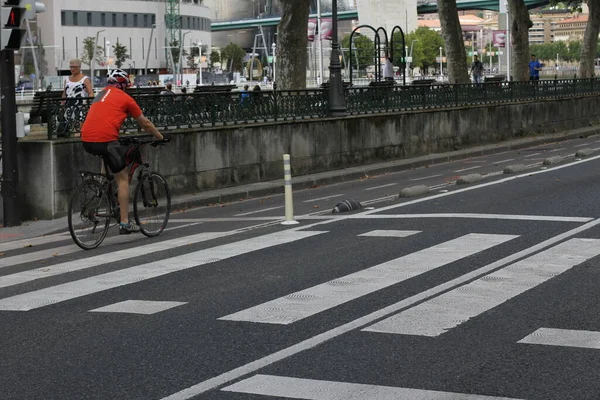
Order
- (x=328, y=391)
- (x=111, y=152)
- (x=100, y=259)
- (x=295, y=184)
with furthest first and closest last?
(x=295, y=184) → (x=111, y=152) → (x=100, y=259) → (x=328, y=391)

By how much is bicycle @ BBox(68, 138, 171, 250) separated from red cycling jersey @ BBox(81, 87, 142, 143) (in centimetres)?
26

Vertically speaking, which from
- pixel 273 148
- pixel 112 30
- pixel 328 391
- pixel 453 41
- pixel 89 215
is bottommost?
pixel 328 391

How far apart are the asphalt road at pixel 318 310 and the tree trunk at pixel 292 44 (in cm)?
1483

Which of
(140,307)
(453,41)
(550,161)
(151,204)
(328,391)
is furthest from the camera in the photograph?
(453,41)

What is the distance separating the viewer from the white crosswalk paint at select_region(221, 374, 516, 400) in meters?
6.21

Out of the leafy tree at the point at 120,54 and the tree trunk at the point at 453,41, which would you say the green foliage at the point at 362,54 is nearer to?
the tree trunk at the point at 453,41

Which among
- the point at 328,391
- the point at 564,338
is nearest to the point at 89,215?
the point at 564,338

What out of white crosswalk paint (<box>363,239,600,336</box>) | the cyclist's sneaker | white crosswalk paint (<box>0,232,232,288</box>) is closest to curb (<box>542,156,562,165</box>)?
white crosswalk paint (<box>0,232,232,288</box>)

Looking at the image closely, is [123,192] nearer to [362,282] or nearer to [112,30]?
[362,282]

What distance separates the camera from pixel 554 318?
8180 mm

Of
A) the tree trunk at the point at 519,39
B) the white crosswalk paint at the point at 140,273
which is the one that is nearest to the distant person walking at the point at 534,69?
the tree trunk at the point at 519,39

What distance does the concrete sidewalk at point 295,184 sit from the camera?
49.0 ft

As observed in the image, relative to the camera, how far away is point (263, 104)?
72.1 ft

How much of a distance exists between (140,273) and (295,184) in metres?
10.5
